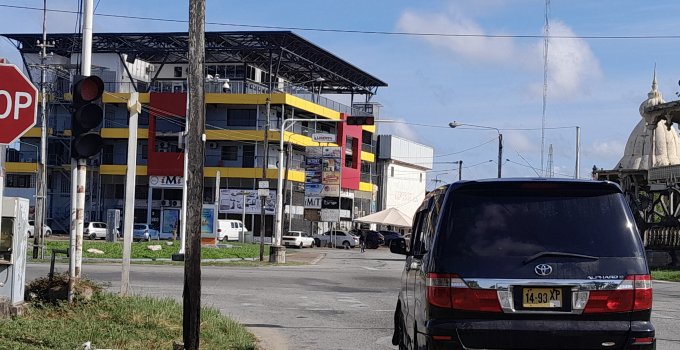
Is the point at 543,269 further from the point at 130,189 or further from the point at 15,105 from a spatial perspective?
the point at 130,189

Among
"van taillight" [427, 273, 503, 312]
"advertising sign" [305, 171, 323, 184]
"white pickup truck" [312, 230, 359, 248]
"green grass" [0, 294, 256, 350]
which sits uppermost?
"advertising sign" [305, 171, 323, 184]

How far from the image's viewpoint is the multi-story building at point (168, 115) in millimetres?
68812

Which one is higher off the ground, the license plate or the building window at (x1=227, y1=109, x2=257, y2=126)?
the building window at (x1=227, y1=109, x2=257, y2=126)

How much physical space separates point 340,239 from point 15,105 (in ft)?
186

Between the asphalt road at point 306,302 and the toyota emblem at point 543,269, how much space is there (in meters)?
4.84

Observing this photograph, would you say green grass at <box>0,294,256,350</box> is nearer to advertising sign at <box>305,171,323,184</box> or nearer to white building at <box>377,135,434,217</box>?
advertising sign at <box>305,171,323,184</box>

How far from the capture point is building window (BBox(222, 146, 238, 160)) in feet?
232

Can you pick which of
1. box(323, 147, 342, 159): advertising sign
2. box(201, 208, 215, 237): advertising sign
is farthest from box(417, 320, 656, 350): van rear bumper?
box(323, 147, 342, 159): advertising sign

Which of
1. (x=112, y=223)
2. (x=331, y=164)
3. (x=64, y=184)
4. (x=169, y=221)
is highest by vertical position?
(x=331, y=164)

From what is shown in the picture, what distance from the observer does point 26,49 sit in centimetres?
7538

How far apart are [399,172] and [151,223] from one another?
35.5 meters

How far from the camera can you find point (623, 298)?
6.20m

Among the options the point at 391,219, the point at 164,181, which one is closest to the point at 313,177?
the point at 391,219

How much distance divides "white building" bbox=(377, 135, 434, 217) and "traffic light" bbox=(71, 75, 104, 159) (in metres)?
76.2
